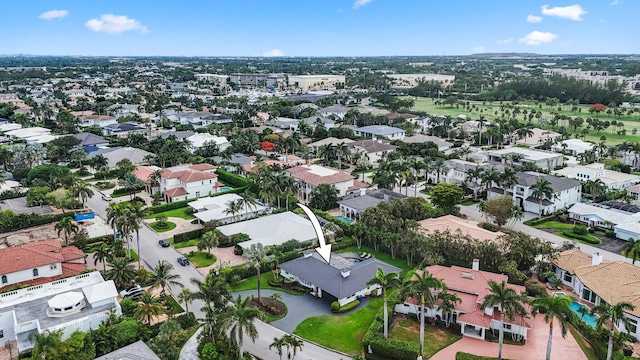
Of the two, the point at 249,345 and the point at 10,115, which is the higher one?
the point at 10,115

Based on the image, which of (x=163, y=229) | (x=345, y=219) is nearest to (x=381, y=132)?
(x=345, y=219)

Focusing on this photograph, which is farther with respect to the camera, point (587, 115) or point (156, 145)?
point (587, 115)

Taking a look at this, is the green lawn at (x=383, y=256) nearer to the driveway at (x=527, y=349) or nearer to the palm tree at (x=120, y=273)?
the driveway at (x=527, y=349)

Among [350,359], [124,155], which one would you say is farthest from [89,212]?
[350,359]

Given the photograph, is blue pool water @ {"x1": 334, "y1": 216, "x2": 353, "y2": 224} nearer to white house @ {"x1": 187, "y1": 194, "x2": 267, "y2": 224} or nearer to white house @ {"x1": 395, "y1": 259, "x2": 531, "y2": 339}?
white house @ {"x1": 187, "y1": 194, "x2": 267, "y2": 224}

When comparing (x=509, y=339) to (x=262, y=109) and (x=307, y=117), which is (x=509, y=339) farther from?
(x=262, y=109)

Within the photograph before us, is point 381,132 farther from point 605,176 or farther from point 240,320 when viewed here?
point 240,320
